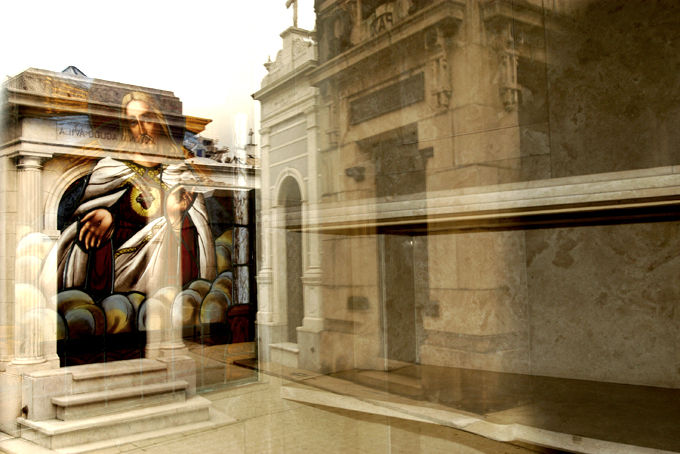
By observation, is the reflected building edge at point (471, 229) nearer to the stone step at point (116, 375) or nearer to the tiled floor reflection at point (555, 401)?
the tiled floor reflection at point (555, 401)

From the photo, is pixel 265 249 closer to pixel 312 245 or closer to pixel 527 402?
pixel 312 245

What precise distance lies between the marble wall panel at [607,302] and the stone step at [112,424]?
1.86 meters

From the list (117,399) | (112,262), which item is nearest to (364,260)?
(117,399)

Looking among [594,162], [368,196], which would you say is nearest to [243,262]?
[368,196]

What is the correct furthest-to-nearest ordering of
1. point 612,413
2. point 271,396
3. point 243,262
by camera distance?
point 243,262, point 271,396, point 612,413

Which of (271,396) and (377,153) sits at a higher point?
(377,153)

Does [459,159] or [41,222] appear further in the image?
[41,222]

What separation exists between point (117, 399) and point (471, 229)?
2.30 metres

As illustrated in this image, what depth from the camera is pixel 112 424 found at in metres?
2.68

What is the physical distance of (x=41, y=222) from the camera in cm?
302

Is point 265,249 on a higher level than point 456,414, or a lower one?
higher

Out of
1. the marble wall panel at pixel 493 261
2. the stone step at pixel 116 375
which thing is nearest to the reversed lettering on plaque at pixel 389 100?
the marble wall panel at pixel 493 261

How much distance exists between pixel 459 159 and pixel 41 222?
2.53 metres

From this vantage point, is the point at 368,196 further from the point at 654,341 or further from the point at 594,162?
the point at 654,341
